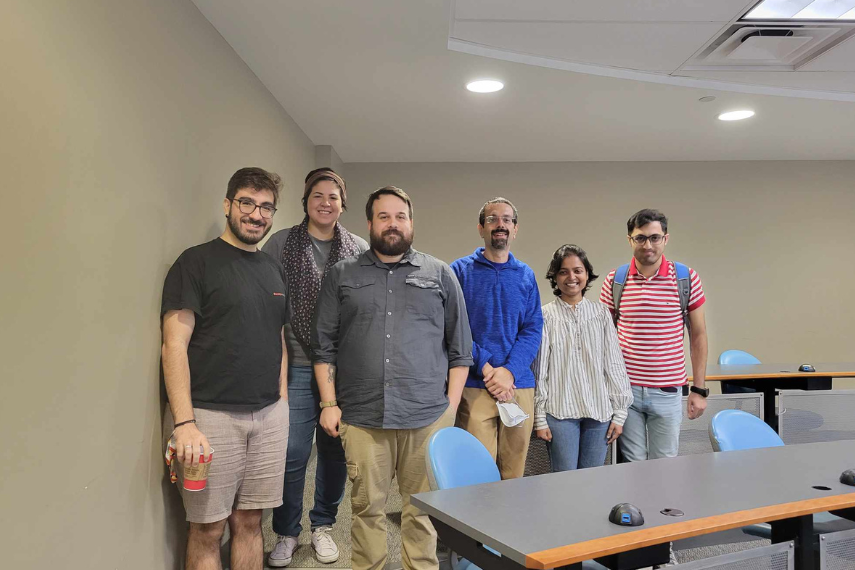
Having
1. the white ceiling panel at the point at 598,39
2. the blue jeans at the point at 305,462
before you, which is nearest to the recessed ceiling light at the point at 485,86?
the white ceiling panel at the point at 598,39

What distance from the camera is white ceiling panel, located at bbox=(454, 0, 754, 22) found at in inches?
115

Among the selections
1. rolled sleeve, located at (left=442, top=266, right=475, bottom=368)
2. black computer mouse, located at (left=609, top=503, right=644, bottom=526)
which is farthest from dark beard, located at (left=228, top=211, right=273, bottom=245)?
black computer mouse, located at (left=609, top=503, right=644, bottom=526)

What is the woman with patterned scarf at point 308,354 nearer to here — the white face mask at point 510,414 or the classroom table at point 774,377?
the white face mask at point 510,414

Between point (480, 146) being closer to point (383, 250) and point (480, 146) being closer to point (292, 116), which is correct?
point (292, 116)

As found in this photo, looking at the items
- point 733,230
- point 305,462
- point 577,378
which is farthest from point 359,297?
point 733,230

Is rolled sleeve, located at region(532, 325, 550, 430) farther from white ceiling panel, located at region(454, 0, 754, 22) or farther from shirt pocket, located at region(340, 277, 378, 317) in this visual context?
white ceiling panel, located at region(454, 0, 754, 22)

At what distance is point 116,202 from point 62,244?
13.0 inches

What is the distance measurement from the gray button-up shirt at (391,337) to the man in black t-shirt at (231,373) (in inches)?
9.4

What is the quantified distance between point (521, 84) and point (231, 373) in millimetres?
2593

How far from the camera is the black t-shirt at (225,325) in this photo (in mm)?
2328

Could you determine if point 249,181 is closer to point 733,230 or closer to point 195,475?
point 195,475

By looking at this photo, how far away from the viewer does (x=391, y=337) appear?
8.22ft

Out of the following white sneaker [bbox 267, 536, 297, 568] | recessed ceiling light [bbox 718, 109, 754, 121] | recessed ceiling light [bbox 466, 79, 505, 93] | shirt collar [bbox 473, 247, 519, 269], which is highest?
recessed ceiling light [bbox 718, 109, 754, 121]

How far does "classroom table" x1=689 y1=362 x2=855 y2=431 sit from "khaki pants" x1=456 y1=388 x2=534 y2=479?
166 centimetres
